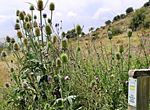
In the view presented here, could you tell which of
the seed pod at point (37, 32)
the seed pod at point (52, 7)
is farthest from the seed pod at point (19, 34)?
the seed pod at point (52, 7)

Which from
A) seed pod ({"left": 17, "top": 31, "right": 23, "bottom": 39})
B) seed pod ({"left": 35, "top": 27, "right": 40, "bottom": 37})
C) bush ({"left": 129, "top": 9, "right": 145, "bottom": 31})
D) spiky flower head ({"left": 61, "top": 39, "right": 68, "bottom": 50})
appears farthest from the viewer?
bush ({"left": 129, "top": 9, "right": 145, "bottom": 31})

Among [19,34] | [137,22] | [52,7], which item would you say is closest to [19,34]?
[19,34]

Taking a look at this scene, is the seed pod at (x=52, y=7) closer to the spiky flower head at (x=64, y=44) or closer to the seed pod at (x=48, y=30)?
the seed pod at (x=48, y=30)

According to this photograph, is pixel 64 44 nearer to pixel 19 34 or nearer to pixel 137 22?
pixel 19 34

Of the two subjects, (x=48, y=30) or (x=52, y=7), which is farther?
(x=52, y=7)

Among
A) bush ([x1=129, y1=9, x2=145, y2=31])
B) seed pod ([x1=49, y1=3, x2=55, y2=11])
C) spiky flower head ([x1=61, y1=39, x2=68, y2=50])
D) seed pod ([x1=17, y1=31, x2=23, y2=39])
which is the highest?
bush ([x1=129, y1=9, x2=145, y2=31])

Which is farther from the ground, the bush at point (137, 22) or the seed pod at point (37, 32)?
the bush at point (137, 22)

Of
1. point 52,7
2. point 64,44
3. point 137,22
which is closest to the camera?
point 64,44

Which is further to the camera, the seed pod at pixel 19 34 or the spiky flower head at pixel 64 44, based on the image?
the seed pod at pixel 19 34

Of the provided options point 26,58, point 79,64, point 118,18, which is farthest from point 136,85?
point 118,18

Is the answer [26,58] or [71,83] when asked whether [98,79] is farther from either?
[26,58]

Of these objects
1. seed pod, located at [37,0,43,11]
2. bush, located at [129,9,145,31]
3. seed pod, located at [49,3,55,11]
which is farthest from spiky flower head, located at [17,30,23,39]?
bush, located at [129,9,145,31]

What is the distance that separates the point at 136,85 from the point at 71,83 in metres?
2.36

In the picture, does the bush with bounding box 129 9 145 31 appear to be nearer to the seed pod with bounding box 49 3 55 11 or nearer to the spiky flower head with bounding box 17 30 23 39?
the spiky flower head with bounding box 17 30 23 39
